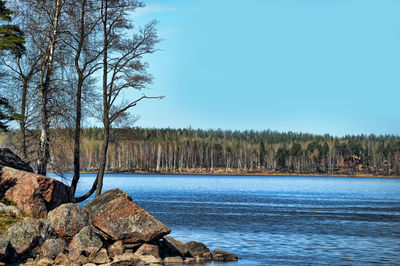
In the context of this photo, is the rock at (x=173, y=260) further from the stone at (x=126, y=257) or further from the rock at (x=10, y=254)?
the rock at (x=10, y=254)

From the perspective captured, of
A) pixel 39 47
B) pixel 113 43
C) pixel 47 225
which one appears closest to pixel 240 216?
pixel 113 43

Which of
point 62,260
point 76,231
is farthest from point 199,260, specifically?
point 62,260

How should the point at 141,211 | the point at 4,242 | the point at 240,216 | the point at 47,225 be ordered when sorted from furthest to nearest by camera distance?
the point at 240,216 < the point at 141,211 < the point at 47,225 < the point at 4,242

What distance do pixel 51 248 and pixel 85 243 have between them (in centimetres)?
142

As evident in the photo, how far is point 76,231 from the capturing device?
24281 mm

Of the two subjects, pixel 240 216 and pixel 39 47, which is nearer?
pixel 39 47

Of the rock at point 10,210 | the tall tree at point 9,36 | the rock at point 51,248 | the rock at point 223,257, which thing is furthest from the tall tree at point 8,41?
the rock at point 223,257

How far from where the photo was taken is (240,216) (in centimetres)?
5228

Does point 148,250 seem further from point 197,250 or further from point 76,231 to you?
point 76,231

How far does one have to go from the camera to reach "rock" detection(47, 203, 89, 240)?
2409 centimetres

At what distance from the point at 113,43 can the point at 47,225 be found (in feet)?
48.9

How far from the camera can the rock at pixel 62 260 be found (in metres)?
21.8

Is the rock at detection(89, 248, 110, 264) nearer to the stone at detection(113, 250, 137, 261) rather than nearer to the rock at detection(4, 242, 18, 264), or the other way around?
the stone at detection(113, 250, 137, 261)

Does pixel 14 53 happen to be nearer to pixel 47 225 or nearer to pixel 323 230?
pixel 47 225
